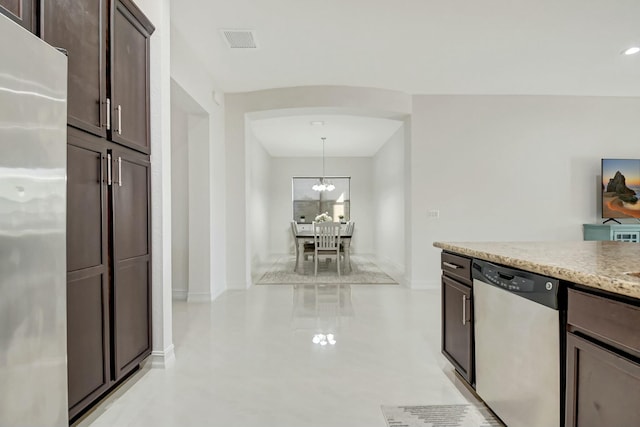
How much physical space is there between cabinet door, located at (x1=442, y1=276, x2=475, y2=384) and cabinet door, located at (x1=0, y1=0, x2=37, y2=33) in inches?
91.0

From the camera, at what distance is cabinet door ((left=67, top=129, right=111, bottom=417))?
5.19 ft

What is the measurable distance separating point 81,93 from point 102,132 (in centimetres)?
21

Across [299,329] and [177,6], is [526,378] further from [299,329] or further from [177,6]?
[177,6]

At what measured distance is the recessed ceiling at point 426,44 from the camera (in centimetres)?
296

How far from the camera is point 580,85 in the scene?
466 centimetres

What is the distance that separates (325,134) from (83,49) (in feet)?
18.4

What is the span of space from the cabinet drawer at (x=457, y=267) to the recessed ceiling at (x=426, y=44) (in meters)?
2.07

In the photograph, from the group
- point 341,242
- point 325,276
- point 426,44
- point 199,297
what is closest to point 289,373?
point 199,297

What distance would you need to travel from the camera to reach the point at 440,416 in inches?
70.2

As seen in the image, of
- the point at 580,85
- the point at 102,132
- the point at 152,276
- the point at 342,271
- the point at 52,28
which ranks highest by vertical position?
the point at 580,85

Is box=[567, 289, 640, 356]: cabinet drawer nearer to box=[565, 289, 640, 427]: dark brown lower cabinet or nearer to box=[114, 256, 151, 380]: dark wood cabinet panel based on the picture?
box=[565, 289, 640, 427]: dark brown lower cabinet

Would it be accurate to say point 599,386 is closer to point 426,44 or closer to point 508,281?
point 508,281

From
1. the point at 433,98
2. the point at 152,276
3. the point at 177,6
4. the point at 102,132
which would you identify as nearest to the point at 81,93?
the point at 102,132

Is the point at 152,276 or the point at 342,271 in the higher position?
the point at 152,276
